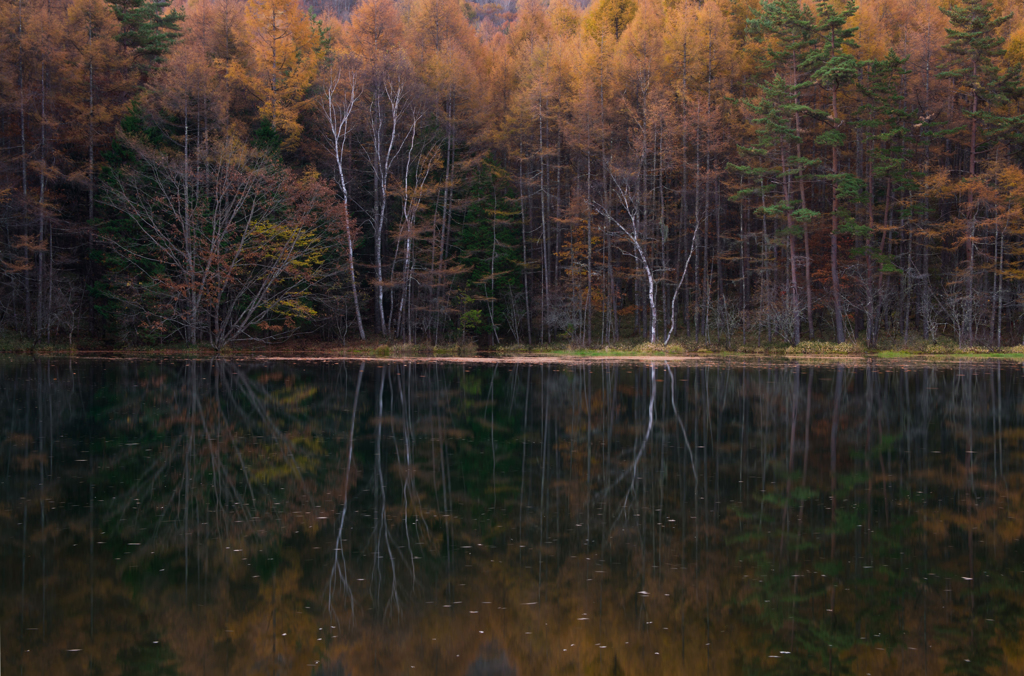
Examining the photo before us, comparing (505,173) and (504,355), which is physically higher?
(505,173)

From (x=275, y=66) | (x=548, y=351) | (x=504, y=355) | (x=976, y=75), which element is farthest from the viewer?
(x=275, y=66)

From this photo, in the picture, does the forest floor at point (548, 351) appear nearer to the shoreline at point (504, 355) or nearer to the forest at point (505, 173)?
the shoreline at point (504, 355)

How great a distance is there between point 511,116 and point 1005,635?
138 feet

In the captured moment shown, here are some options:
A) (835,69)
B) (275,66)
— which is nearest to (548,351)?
(835,69)

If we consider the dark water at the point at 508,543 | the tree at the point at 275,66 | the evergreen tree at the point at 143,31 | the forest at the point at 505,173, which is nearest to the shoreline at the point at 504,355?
the forest at the point at 505,173

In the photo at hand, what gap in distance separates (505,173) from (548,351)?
10.5 metres

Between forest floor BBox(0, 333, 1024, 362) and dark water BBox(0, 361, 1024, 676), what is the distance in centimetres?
1987

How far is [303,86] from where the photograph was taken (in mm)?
40906

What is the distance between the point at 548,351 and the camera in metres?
40.2

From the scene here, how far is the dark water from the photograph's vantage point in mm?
5125

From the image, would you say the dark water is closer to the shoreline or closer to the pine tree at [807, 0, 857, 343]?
the shoreline

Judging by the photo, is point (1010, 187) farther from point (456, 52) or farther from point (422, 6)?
point (422, 6)

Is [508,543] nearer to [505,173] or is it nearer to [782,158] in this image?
[782,158]

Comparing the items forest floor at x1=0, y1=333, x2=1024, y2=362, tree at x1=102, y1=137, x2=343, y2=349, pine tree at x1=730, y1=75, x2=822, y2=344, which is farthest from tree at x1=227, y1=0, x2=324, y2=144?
pine tree at x1=730, y1=75, x2=822, y2=344
